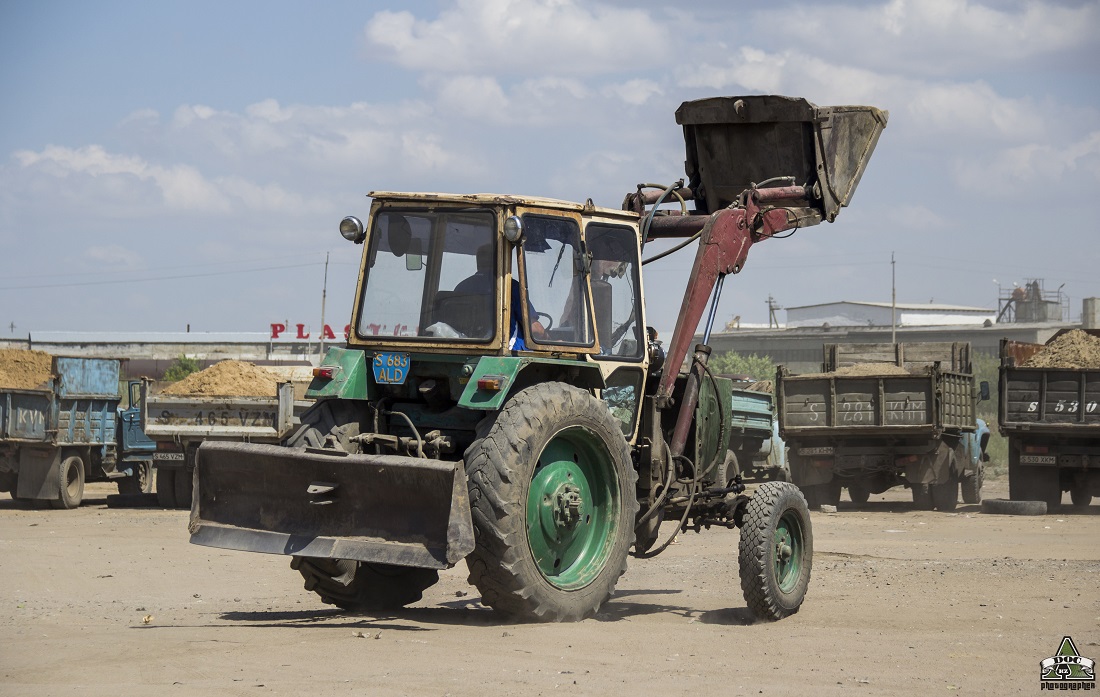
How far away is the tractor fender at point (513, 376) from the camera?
8.30 meters

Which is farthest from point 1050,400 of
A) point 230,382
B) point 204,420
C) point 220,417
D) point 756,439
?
point 230,382

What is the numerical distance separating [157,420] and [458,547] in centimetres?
1378

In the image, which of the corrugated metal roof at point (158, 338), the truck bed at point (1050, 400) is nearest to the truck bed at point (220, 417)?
the truck bed at point (1050, 400)

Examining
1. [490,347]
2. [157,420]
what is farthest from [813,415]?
[490,347]

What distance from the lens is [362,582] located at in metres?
9.47

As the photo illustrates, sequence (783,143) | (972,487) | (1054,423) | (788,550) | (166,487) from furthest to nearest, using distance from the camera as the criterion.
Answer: (972,487) → (166,487) → (1054,423) → (783,143) → (788,550)

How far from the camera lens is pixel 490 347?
8727mm

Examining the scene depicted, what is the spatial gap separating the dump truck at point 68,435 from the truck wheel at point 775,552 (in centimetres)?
1391

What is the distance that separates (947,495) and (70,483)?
13.9m

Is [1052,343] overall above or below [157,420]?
above

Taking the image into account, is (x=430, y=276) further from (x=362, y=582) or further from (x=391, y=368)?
(x=362, y=582)

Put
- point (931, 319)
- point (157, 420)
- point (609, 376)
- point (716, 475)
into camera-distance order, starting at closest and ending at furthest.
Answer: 1. point (609, 376)
2. point (716, 475)
3. point (157, 420)
4. point (931, 319)

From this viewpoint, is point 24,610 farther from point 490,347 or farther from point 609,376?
point 609,376

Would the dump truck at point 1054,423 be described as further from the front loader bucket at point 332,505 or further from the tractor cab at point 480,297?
the front loader bucket at point 332,505
